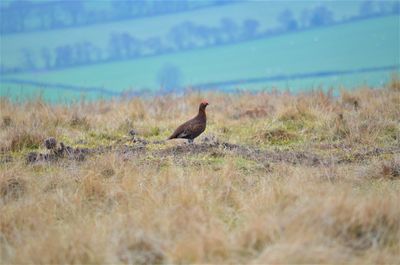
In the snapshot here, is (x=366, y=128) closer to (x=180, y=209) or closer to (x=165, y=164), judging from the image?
(x=165, y=164)

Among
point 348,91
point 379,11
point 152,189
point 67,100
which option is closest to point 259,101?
point 348,91

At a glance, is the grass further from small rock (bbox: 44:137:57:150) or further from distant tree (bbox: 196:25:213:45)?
distant tree (bbox: 196:25:213:45)

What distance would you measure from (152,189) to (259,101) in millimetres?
8675

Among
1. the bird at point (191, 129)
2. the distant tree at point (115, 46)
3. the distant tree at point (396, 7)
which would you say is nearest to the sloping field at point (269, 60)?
the distant tree at point (396, 7)

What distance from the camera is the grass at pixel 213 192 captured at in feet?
20.1

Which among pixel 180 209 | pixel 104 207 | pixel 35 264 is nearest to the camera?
pixel 35 264

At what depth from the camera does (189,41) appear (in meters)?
68.2

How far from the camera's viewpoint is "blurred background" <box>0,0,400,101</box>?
169 feet

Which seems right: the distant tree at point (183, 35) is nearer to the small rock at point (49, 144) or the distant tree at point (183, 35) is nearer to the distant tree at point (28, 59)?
the distant tree at point (28, 59)

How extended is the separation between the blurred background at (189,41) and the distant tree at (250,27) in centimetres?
9

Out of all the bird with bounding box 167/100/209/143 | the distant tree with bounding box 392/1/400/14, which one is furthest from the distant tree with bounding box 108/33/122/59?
the bird with bounding box 167/100/209/143

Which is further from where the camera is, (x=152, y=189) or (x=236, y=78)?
(x=236, y=78)

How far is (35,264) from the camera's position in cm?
611

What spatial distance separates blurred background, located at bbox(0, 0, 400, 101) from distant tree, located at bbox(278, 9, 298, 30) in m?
0.10
